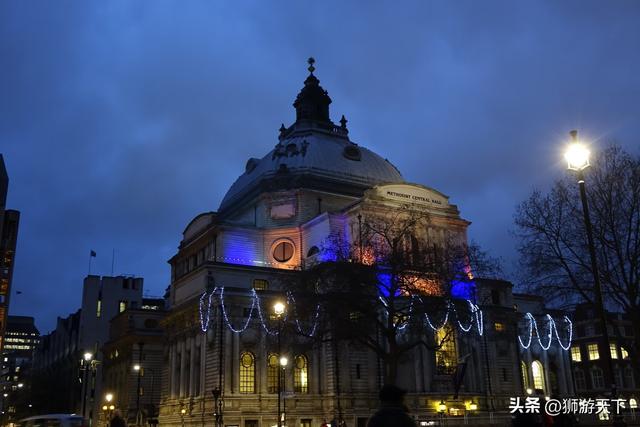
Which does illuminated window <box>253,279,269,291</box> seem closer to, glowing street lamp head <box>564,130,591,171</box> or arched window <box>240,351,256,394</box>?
arched window <box>240,351,256,394</box>

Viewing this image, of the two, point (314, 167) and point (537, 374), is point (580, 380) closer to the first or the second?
point (537, 374)

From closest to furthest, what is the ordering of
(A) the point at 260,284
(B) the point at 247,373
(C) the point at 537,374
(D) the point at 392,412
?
(D) the point at 392,412 → (B) the point at 247,373 → (A) the point at 260,284 → (C) the point at 537,374

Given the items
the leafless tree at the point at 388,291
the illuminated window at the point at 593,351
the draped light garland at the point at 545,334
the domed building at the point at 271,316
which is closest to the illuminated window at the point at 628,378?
the illuminated window at the point at 593,351

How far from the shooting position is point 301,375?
59.8 metres

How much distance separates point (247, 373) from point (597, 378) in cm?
5902

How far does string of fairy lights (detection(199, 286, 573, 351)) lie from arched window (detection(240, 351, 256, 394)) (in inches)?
94.3

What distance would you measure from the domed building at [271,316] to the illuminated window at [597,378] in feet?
105

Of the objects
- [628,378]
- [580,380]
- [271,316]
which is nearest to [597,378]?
[580,380]

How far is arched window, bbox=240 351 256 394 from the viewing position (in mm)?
56809

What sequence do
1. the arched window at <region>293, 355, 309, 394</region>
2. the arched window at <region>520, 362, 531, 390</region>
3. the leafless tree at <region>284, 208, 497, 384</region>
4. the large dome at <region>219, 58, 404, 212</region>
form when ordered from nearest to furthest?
the leafless tree at <region>284, 208, 497, 384</region>, the arched window at <region>293, 355, 309, 394</region>, the arched window at <region>520, 362, 531, 390</region>, the large dome at <region>219, 58, 404, 212</region>

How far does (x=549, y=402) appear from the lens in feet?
69.0

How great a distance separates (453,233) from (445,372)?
14637 millimetres

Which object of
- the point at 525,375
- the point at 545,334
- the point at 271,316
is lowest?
the point at 525,375

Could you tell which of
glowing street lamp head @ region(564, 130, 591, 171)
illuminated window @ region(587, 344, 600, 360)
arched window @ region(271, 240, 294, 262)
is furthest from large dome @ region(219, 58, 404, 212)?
glowing street lamp head @ region(564, 130, 591, 171)
